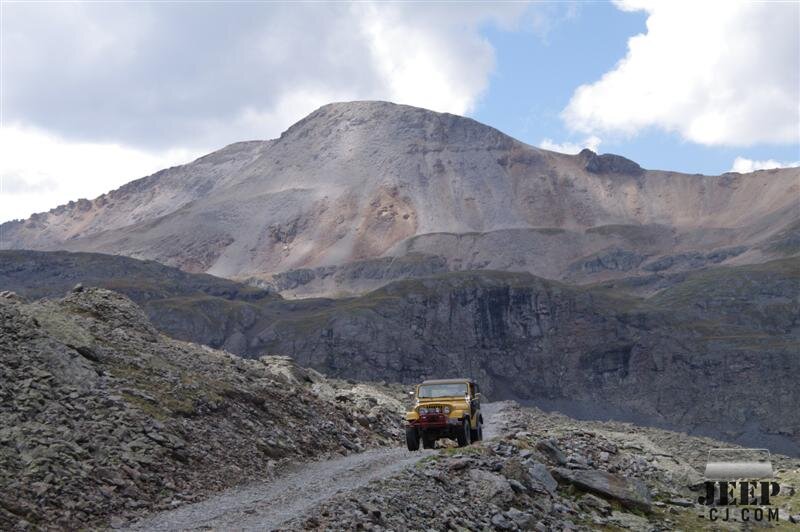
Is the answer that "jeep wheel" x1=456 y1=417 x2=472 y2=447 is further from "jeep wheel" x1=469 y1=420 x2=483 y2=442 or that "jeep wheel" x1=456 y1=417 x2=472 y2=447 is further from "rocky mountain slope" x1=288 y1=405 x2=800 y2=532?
"rocky mountain slope" x1=288 y1=405 x2=800 y2=532

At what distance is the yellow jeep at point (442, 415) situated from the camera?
32656 mm

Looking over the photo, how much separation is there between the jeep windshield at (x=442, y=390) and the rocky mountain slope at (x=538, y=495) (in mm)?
2837

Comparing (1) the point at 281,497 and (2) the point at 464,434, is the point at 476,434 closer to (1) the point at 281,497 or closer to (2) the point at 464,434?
(2) the point at 464,434

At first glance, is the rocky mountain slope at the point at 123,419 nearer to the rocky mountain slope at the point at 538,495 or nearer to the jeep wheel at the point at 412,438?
the jeep wheel at the point at 412,438

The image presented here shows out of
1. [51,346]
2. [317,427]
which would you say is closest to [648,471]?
[317,427]

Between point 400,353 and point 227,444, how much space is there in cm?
16813

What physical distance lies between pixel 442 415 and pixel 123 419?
12.1m

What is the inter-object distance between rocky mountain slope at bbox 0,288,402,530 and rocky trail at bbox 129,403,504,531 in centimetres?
78

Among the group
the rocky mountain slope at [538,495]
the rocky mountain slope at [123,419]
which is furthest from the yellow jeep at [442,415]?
the rocky mountain slope at [123,419]

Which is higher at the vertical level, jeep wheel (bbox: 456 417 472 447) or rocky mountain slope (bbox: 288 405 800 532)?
jeep wheel (bbox: 456 417 472 447)

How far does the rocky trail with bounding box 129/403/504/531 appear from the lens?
2086cm

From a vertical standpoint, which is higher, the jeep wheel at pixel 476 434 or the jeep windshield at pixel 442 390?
the jeep windshield at pixel 442 390

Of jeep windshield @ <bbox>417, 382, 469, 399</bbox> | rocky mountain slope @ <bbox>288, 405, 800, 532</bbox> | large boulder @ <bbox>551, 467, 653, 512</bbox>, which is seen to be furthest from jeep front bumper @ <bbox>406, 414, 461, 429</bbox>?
large boulder @ <bbox>551, 467, 653, 512</bbox>

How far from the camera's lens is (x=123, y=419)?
26.3m
